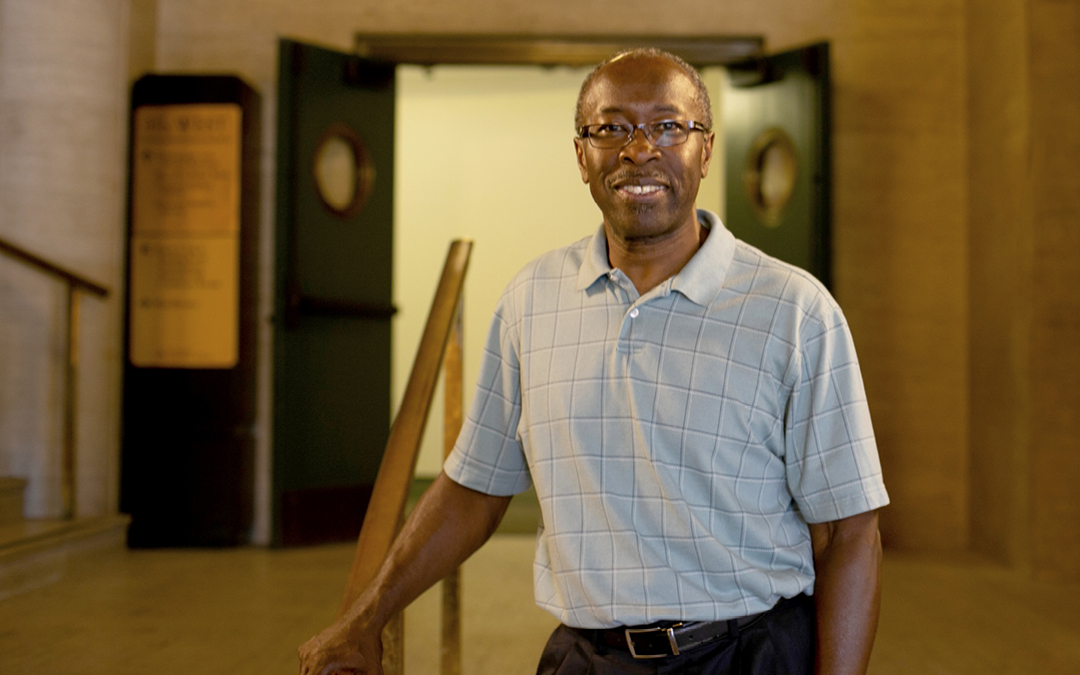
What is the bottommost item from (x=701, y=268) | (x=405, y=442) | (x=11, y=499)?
(x=11, y=499)

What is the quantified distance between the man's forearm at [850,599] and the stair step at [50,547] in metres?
2.98

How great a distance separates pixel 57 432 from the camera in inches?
155

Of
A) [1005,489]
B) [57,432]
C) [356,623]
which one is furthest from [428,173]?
[356,623]

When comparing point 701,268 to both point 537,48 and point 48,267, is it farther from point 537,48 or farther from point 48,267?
point 537,48

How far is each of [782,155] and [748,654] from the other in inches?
140

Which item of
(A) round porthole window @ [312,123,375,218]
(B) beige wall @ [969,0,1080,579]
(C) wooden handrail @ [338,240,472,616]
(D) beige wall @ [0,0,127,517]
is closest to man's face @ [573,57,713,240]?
(C) wooden handrail @ [338,240,472,616]

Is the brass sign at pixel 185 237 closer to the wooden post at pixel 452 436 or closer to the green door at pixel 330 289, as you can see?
the green door at pixel 330 289

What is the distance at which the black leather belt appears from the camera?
1.12m

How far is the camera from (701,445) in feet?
3.67

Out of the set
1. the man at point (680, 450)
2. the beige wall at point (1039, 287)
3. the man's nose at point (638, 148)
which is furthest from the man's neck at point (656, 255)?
the beige wall at point (1039, 287)

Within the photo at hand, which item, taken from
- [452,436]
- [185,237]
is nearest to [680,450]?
[452,436]

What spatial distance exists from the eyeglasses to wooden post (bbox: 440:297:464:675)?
84cm

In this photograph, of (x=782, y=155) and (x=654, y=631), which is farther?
(x=782, y=155)

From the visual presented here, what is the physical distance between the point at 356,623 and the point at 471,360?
20.4 ft
